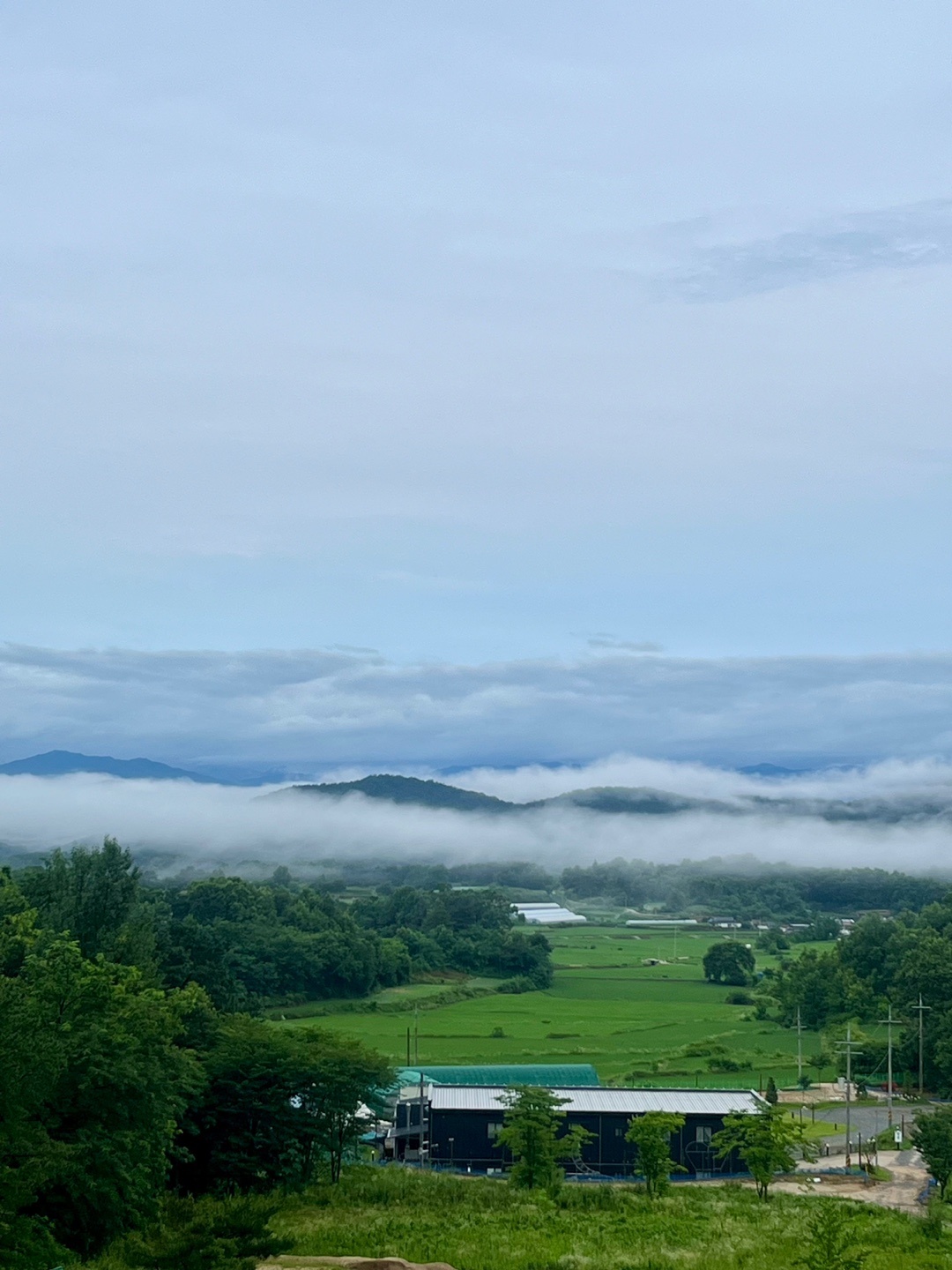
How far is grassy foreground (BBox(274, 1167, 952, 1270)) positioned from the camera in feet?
97.7

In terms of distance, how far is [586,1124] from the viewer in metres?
45.9

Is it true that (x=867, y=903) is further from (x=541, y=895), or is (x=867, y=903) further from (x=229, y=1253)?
(x=229, y=1253)

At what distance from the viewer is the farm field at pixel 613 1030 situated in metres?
62.2

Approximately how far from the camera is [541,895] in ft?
628

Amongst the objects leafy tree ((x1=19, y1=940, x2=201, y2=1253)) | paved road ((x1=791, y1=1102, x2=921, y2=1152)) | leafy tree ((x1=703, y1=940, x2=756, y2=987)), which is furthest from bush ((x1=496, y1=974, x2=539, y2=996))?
leafy tree ((x1=19, y1=940, x2=201, y2=1253))

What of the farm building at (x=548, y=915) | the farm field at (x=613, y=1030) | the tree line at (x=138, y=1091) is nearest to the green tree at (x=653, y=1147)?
the tree line at (x=138, y=1091)

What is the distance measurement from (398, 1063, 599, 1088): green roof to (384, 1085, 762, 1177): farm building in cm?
392

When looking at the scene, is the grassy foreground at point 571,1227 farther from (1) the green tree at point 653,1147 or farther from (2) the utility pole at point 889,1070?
(2) the utility pole at point 889,1070

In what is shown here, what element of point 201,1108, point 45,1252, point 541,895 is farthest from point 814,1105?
point 541,895

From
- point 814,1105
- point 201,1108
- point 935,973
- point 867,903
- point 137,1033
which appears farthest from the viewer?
point 867,903

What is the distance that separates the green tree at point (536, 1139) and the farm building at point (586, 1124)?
359 cm

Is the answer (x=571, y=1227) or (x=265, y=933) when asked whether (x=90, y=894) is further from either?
(x=265, y=933)

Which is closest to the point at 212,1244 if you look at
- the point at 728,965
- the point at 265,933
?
the point at 265,933

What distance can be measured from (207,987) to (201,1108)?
A: 1101 cm
